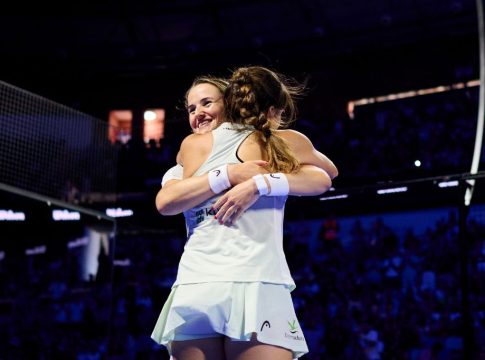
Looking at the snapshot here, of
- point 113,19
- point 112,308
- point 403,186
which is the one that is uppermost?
point 113,19

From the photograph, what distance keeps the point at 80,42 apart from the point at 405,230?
346 inches

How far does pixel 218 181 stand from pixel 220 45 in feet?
40.7

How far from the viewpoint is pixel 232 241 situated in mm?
1767

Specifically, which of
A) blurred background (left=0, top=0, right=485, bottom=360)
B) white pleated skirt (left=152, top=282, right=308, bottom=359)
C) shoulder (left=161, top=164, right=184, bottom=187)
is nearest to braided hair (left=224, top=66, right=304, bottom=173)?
shoulder (left=161, top=164, right=184, bottom=187)

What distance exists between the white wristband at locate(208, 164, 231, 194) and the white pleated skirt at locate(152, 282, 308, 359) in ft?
0.85

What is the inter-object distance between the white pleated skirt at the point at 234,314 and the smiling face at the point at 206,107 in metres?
0.54

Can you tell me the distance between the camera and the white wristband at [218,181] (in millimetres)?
1786

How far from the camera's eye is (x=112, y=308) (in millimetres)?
6035

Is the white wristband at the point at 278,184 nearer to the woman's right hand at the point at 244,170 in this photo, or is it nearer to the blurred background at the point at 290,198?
the woman's right hand at the point at 244,170

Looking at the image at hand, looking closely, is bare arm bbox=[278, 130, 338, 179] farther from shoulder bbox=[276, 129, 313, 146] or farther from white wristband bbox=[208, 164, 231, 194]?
white wristband bbox=[208, 164, 231, 194]

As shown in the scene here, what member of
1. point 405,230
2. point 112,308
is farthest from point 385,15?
point 112,308

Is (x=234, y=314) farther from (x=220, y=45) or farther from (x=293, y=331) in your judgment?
(x=220, y=45)

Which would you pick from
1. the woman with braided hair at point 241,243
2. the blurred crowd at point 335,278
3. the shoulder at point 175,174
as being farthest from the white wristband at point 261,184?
the blurred crowd at point 335,278

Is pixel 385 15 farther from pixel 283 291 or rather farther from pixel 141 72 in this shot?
pixel 283 291
